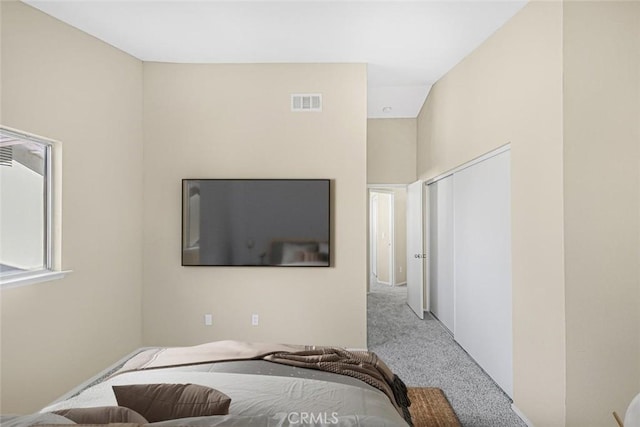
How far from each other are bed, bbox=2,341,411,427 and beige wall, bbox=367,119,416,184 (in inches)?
157

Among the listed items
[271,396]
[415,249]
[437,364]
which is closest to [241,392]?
[271,396]

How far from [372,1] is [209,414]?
2.76m

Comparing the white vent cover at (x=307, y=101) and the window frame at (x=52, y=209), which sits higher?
the white vent cover at (x=307, y=101)

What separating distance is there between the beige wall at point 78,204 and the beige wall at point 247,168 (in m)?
0.21

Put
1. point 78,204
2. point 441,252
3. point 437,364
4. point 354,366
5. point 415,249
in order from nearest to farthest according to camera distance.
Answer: point 354,366 → point 78,204 → point 437,364 → point 441,252 → point 415,249

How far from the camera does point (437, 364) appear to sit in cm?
351

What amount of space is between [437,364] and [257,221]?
2.24 m

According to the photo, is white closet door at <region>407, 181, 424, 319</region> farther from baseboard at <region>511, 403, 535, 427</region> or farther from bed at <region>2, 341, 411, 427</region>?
bed at <region>2, 341, 411, 427</region>

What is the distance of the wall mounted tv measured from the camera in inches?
145

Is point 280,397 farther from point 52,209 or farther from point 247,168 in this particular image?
point 247,168

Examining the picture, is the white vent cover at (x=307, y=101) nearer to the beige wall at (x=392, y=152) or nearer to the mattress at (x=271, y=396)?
the beige wall at (x=392, y=152)

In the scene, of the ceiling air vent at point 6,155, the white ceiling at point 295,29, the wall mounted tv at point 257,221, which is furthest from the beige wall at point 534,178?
the ceiling air vent at point 6,155

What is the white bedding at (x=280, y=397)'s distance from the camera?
4.53 ft

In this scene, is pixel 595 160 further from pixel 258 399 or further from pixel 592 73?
pixel 258 399
